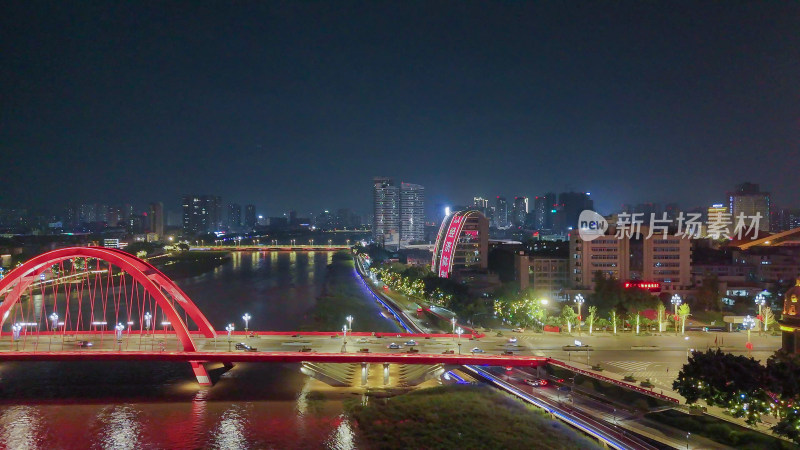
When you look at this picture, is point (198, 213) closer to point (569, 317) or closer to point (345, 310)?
point (345, 310)

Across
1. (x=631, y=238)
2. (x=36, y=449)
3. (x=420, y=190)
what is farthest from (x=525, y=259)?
(x=420, y=190)

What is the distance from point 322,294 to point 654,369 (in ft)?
64.3

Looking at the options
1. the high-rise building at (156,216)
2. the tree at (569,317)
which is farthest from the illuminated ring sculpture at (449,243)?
the high-rise building at (156,216)

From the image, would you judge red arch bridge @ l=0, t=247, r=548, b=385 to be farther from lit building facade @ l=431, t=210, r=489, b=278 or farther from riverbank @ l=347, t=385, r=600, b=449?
lit building facade @ l=431, t=210, r=489, b=278

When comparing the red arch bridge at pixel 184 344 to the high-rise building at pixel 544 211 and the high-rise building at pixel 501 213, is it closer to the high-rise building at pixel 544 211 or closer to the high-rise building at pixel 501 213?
the high-rise building at pixel 544 211

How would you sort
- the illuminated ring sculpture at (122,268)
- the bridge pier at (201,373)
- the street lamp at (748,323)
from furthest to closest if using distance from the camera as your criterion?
1. the street lamp at (748,323)
2. the bridge pier at (201,373)
3. the illuminated ring sculpture at (122,268)

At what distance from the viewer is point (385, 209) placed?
81.8 meters

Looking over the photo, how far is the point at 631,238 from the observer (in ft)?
82.5

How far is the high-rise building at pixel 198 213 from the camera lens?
333ft

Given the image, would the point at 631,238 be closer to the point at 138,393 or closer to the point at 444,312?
the point at 444,312

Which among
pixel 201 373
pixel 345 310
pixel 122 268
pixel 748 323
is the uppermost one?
pixel 122 268

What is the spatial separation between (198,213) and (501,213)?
1975 inches

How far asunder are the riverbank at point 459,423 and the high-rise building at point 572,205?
65.4 metres

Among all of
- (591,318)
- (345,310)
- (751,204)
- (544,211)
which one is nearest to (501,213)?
(544,211)
